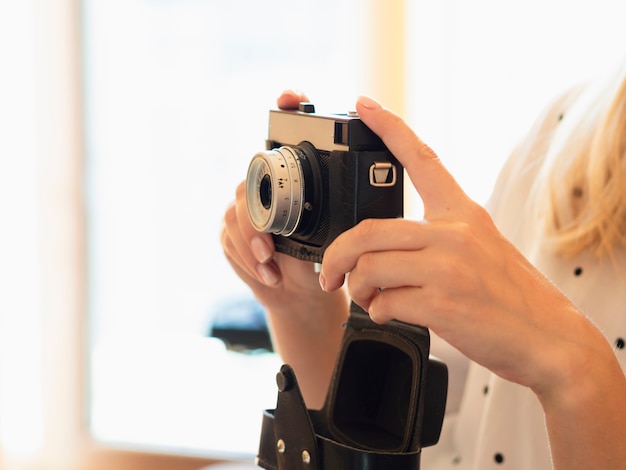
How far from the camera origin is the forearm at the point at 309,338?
2.97 feet

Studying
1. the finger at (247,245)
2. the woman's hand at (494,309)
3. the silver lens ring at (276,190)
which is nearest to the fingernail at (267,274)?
the finger at (247,245)

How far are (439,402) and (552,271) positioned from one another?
1.05 feet

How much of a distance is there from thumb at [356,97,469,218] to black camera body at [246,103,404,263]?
0.01 m

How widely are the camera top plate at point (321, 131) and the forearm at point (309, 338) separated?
20 cm

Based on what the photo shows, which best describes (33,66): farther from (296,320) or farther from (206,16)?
(296,320)

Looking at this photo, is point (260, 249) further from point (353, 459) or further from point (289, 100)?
point (353, 459)

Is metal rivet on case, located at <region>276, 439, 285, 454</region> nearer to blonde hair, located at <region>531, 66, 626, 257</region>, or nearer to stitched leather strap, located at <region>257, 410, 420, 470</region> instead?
stitched leather strap, located at <region>257, 410, 420, 470</region>

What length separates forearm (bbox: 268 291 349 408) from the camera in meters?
0.91

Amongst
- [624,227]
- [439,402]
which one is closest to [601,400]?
[439,402]

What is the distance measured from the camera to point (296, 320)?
91 cm

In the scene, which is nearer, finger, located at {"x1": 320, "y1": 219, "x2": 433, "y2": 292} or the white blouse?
finger, located at {"x1": 320, "y1": 219, "x2": 433, "y2": 292}

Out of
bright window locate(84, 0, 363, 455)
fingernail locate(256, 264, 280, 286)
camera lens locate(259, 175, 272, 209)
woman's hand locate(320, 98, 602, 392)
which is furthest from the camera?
bright window locate(84, 0, 363, 455)

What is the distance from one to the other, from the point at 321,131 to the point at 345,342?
0.18 meters

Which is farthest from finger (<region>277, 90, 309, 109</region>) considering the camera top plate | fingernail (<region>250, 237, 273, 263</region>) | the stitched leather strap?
the stitched leather strap
